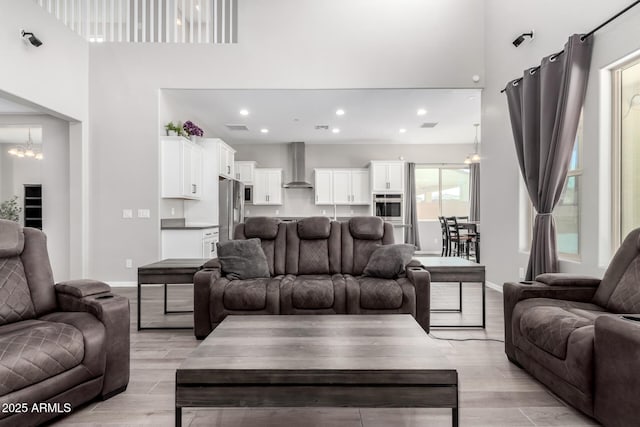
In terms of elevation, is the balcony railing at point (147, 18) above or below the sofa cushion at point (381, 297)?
above

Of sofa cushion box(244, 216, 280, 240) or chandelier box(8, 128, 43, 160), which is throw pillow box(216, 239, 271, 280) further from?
chandelier box(8, 128, 43, 160)

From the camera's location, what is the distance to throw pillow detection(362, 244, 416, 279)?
3150 millimetres

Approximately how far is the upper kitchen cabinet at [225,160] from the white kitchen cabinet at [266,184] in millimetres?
1664

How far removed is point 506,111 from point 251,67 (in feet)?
11.1

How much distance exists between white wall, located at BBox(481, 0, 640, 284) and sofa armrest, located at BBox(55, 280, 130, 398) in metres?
3.55

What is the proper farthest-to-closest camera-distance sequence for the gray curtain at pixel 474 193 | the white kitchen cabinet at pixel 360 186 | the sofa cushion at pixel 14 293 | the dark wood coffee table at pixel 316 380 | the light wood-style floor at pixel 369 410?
1. the gray curtain at pixel 474 193
2. the white kitchen cabinet at pixel 360 186
3. the sofa cushion at pixel 14 293
4. the light wood-style floor at pixel 369 410
5. the dark wood coffee table at pixel 316 380

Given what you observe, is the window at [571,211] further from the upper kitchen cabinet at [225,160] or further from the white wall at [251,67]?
the upper kitchen cabinet at [225,160]

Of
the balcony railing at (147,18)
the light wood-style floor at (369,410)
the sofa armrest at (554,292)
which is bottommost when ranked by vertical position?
the light wood-style floor at (369,410)

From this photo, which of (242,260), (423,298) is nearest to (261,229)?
(242,260)

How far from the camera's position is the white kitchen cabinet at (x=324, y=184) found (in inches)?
365

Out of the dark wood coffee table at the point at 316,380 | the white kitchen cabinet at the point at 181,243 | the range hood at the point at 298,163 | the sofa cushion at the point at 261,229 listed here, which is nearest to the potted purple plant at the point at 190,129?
the white kitchen cabinet at the point at 181,243

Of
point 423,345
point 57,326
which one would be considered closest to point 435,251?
point 423,345

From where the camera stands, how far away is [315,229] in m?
3.57

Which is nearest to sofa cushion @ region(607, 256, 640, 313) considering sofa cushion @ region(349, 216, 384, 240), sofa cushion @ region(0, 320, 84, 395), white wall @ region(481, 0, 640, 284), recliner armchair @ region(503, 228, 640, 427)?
recliner armchair @ region(503, 228, 640, 427)
